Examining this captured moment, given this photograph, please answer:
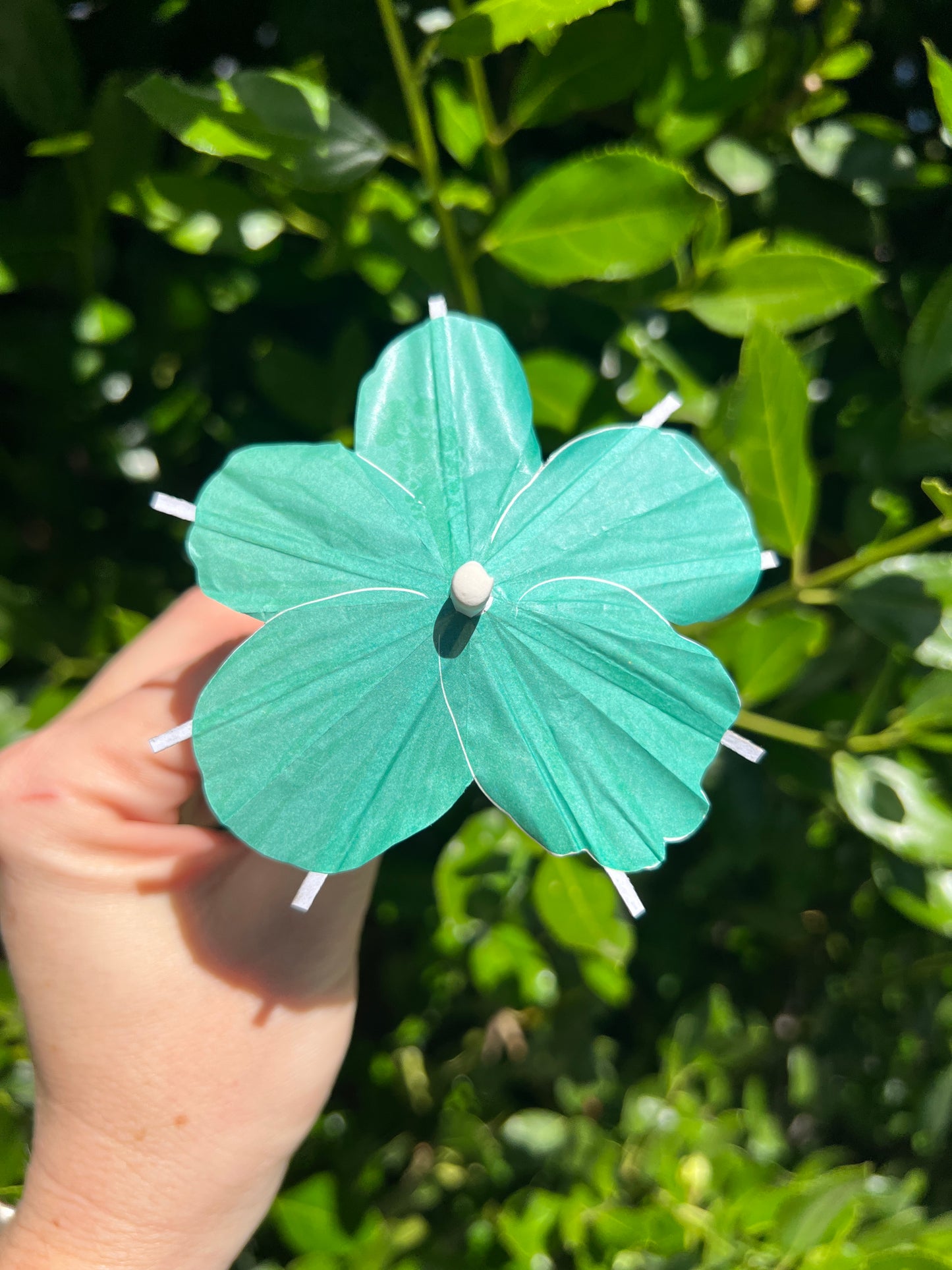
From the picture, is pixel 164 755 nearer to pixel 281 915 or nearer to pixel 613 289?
pixel 281 915

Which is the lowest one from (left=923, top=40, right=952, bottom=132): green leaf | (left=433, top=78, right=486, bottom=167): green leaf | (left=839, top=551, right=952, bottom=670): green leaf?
(left=839, top=551, right=952, bottom=670): green leaf

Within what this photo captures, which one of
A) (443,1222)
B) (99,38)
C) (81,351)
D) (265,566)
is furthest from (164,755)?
(443,1222)

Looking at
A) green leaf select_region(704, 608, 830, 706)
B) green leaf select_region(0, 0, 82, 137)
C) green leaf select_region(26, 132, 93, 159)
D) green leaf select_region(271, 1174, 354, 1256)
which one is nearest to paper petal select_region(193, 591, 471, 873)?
green leaf select_region(704, 608, 830, 706)

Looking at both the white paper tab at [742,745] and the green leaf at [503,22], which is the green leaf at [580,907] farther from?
the green leaf at [503,22]

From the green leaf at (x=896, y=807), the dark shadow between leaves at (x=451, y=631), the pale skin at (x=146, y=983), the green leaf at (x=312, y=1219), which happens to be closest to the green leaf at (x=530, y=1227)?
the green leaf at (x=312, y=1219)

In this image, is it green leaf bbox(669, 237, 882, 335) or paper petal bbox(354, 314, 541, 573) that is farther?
green leaf bbox(669, 237, 882, 335)

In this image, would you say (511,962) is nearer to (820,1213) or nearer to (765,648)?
(820,1213)

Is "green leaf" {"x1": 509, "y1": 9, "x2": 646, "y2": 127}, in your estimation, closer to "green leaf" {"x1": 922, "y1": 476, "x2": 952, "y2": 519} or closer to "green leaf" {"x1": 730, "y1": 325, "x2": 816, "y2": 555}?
"green leaf" {"x1": 730, "y1": 325, "x2": 816, "y2": 555}
